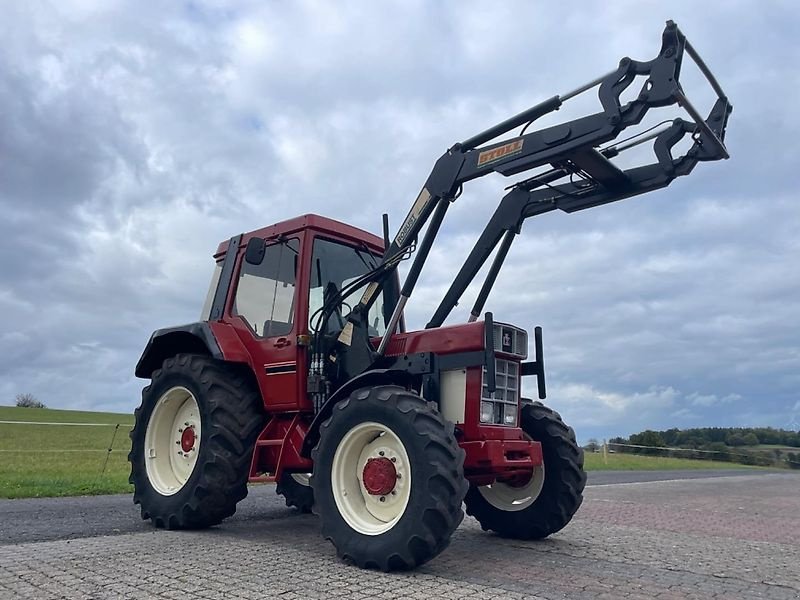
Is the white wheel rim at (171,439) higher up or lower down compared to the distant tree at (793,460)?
lower down

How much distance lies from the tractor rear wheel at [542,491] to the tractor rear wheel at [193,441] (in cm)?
235

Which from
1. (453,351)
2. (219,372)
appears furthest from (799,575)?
(219,372)

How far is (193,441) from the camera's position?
740 centimetres

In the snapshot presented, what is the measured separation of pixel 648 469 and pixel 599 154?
2411 centimetres

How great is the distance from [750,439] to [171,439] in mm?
47335

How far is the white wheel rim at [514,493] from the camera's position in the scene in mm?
6846

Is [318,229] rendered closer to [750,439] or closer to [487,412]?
[487,412]

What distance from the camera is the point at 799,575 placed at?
6.02 m

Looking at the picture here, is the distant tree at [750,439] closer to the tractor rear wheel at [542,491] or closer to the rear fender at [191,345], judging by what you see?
the tractor rear wheel at [542,491]

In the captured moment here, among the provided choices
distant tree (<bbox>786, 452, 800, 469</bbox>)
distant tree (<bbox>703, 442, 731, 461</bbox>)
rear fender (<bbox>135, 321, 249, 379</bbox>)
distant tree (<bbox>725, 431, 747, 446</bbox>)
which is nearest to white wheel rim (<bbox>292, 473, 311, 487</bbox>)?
rear fender (<bbox>135, 321, 249, 379</bbox>)

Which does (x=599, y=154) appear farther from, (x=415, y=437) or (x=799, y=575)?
(x=799, y=575)

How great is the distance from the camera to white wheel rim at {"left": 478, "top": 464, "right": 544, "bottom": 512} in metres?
6.85

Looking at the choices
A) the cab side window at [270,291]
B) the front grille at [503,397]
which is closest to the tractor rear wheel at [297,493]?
the cab side window at [270,291]

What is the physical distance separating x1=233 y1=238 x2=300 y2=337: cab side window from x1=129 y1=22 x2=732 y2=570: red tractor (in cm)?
2
